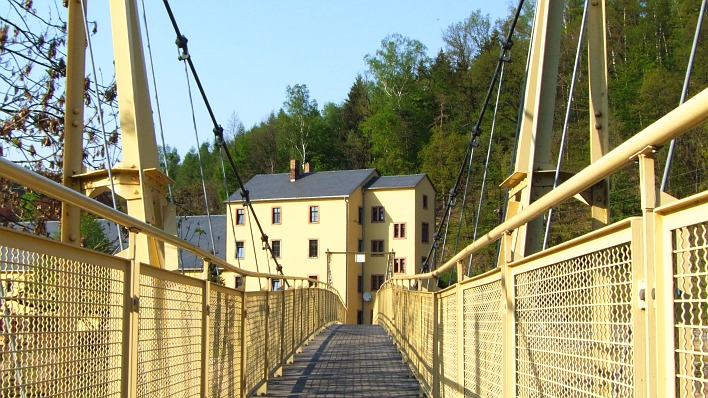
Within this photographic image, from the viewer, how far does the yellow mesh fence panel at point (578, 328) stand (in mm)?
2574

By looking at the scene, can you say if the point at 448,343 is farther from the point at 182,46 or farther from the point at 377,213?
the point at 377,213

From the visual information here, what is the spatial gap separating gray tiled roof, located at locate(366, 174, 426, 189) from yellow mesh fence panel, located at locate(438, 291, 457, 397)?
53623 millimetres

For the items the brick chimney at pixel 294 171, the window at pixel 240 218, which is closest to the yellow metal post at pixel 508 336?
the window at pixel 240 218

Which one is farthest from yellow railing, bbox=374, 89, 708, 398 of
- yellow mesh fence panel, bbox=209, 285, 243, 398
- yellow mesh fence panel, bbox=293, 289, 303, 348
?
yellow mesh fence panel, bbox=293, 289, 303, 348

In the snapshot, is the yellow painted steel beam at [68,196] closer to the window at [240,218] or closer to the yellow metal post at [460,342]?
the yellow metal post at [460,342]

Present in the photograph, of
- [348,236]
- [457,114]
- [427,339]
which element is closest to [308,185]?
[348,236]

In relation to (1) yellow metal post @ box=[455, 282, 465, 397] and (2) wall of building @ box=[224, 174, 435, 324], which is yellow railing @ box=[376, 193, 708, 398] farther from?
(2) wall of building @ box=[224, 174, 435, 324]

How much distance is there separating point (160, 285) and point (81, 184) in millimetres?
2452

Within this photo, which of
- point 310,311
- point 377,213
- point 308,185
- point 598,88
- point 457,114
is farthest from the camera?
point 457,114

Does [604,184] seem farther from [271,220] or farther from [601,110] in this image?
[271,220]

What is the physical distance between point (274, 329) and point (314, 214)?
51.3 meters

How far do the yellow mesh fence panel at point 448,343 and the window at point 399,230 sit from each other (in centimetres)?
5328

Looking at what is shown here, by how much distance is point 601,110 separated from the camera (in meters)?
7.18

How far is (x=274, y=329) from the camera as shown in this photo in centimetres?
1064
